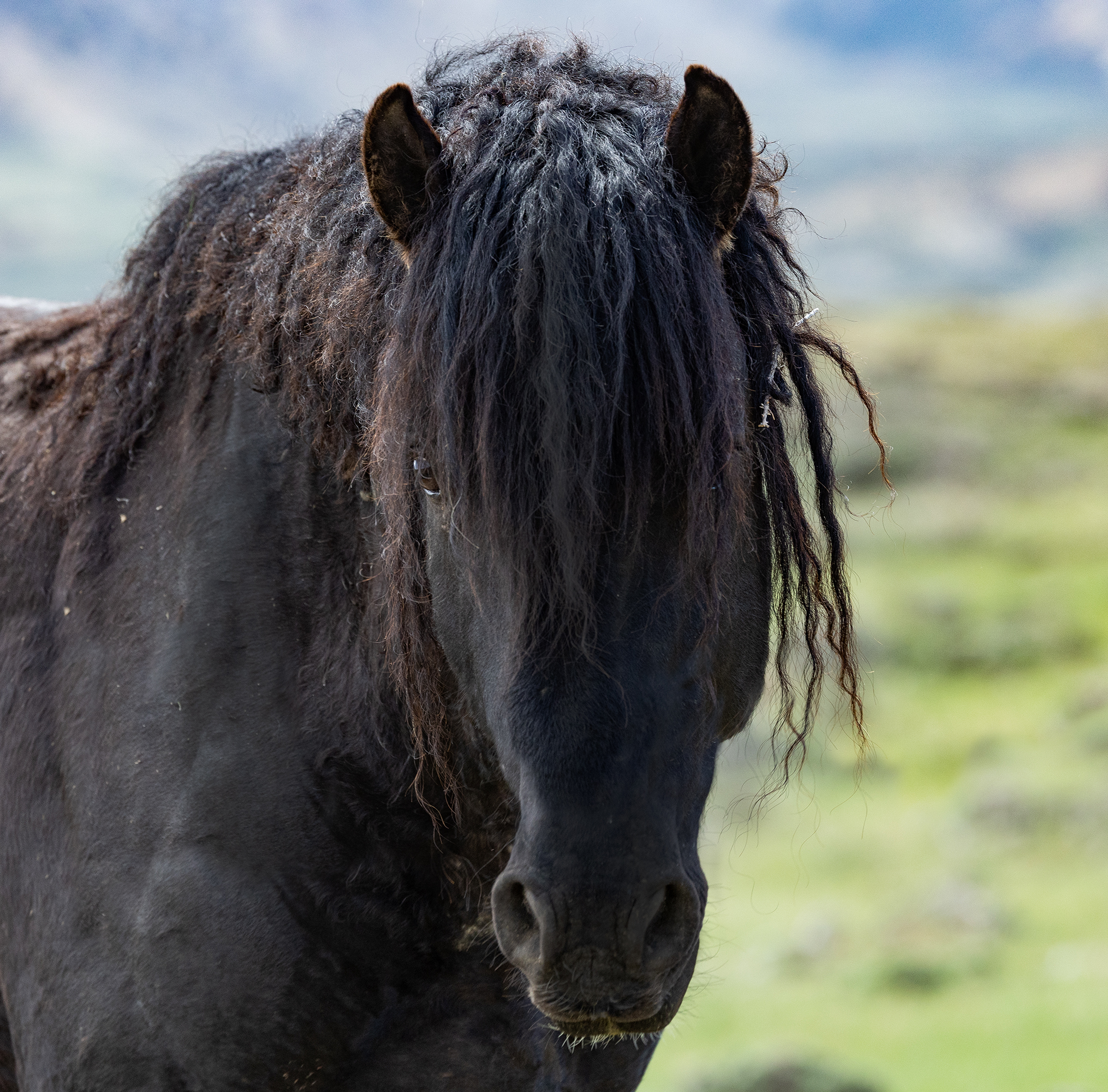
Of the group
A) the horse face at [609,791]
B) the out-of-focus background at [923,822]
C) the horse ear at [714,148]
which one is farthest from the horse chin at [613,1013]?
the horse ear at [714,148]

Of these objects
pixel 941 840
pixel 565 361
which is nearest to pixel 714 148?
pixel 565 361

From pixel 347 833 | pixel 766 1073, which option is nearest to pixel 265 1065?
pixel 347 833

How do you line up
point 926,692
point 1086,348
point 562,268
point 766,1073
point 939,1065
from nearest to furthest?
point 562,268 → point 766,1073 → point 939,1065 → point 926,692 → point 1086,348

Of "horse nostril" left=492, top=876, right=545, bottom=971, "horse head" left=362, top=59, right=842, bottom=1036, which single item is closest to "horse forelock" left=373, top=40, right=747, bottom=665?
"horse head" left=362, top=59, right=842, bottom=1036

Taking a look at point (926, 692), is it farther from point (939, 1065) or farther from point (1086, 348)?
point (1086, 348)

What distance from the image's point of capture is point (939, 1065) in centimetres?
1070

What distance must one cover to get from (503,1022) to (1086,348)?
64.0 metres

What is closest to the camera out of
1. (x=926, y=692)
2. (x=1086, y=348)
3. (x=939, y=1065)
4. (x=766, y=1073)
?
(x=766, y=1073)

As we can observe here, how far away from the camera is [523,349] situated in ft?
7.13

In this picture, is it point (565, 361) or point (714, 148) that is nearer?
point (565, 361)

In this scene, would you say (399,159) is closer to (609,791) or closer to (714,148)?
(714,148)

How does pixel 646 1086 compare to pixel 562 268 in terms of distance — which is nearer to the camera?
pixel 562 268

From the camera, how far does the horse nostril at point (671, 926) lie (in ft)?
6.80

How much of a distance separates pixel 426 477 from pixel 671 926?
939 mm
